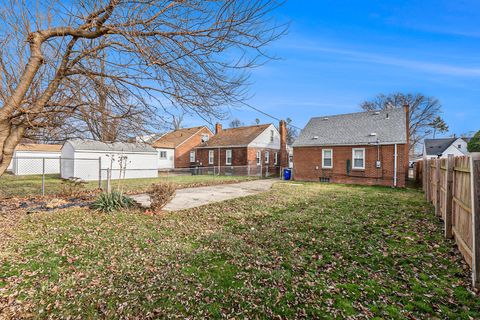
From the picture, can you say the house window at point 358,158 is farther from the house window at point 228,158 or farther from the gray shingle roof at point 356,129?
the house window at point 228,158

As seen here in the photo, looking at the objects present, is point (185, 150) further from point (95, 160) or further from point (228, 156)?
point (95, 160)

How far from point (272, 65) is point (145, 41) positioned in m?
1.92

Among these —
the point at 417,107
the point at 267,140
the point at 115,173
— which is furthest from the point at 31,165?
the point at 417,107

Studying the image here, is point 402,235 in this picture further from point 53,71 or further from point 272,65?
point 53,71

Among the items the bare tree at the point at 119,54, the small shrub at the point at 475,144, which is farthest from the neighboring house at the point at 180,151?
the small shrub at the point at 475,144

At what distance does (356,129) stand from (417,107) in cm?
2527

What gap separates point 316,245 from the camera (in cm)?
462

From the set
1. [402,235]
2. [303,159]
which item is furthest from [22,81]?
[303,159]

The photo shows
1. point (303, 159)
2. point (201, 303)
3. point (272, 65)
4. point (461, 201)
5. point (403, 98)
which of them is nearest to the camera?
point (201, 303)

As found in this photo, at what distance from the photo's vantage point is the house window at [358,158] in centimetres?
1573

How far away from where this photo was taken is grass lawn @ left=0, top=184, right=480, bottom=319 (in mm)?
2674

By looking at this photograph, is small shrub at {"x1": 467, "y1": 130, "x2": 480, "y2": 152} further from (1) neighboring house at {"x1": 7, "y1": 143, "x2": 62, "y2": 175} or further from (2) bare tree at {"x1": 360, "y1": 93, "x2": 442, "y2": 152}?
(1) neighboring house at {"x1": 7, "y1": 143, "x2": 62, "y2": 175}

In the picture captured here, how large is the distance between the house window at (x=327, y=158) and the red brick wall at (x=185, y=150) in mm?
15355

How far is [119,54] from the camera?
11.6ft
